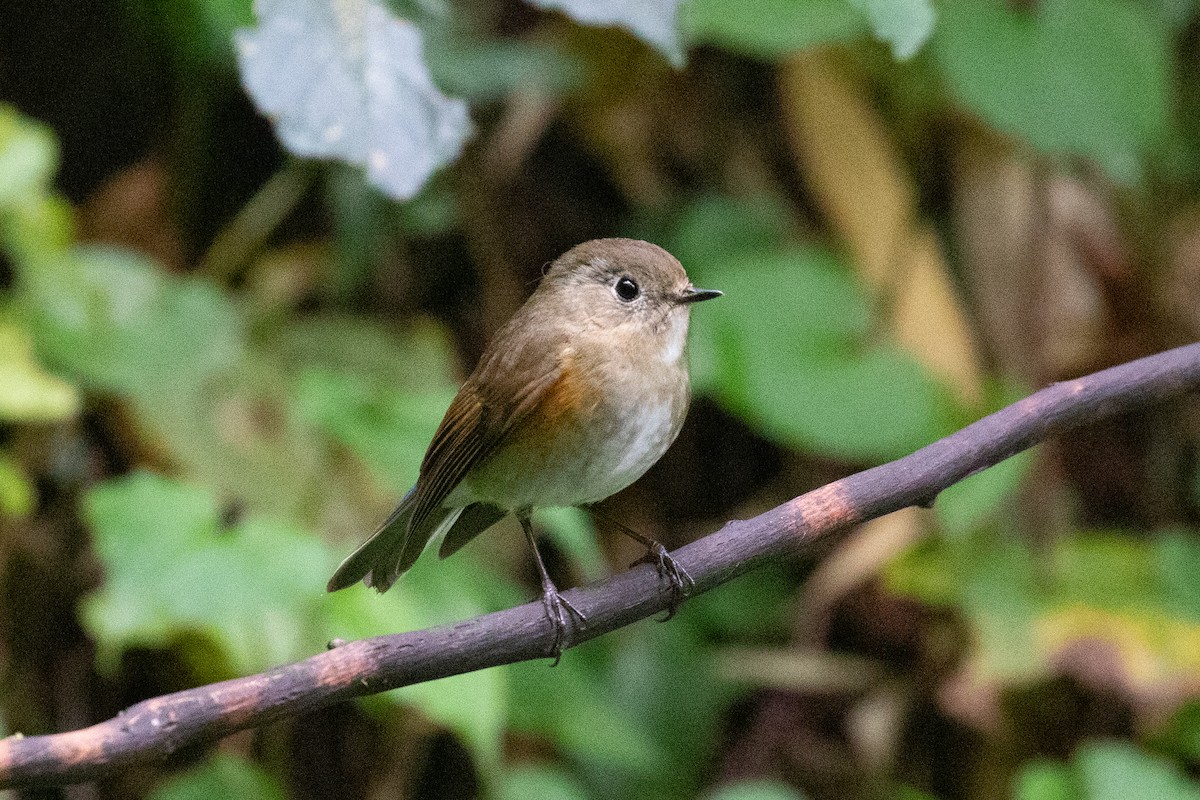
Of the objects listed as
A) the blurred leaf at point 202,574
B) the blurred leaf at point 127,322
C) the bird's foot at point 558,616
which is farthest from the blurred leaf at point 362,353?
the bird's foot at point 558,616

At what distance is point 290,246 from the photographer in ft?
14.2

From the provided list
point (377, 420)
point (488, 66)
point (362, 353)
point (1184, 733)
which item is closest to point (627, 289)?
point (377, 420)

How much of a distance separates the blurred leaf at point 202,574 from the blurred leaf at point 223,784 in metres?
0.36

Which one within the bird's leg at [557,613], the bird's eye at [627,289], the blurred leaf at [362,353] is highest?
the bird's eye at [627,289]

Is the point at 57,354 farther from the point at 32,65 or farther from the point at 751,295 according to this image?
the point at 751,295

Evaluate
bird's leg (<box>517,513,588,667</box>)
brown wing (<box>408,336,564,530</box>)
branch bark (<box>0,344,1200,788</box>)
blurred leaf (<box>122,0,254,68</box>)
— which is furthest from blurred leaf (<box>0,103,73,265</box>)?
branch bark (<box>0,344,1200,788</box>)

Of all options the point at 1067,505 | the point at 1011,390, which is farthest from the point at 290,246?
the point at 1067,505

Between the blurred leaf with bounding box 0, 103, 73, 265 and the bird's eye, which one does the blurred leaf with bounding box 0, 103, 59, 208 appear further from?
the bird's eye

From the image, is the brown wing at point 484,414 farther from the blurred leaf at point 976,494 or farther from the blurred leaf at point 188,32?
the blurred leaf at point 188,32

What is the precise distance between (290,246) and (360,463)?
111 cm

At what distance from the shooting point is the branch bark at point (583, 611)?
145cm

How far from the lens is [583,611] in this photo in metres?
1.87

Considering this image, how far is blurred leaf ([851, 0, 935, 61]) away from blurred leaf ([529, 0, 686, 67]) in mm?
492

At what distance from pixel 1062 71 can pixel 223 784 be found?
2804 millimetres
